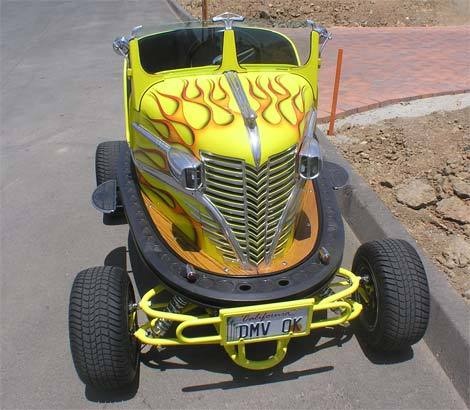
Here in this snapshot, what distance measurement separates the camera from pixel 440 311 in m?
3.25

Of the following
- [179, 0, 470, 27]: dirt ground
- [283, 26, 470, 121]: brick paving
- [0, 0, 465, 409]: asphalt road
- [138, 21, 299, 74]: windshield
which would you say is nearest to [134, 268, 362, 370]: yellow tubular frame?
[0, 0, 465, 409]: asphalt road

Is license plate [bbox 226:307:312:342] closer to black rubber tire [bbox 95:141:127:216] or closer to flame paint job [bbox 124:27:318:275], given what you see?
flame paint job [bbox 124:27:318:275]

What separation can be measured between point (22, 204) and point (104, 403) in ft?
9.11

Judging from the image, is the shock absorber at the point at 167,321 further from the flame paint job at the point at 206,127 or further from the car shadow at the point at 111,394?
the car shadow at the point at 111,394

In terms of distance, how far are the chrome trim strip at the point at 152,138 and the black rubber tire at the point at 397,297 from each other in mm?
1369

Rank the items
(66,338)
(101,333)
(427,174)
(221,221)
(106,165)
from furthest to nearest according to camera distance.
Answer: (427,174) < (106,165) < (66,338) < (221,221) < (101,333)

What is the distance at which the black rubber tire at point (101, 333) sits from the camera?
277cm

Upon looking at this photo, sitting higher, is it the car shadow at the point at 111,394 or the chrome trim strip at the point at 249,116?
the chrome trim strip at the point at 249,116

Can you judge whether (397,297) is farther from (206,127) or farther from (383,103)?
(383,103)

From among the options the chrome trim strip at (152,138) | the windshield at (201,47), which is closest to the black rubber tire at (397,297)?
the chrome trim strip at (152,138)

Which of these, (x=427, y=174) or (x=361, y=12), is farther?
(x=361, y=12)

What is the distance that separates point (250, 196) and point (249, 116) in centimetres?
44

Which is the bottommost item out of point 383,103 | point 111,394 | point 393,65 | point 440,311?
point 393,65

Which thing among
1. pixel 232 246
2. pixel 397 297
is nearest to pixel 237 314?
pixel 232 246
